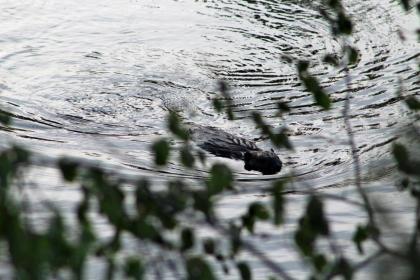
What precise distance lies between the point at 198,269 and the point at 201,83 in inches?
259

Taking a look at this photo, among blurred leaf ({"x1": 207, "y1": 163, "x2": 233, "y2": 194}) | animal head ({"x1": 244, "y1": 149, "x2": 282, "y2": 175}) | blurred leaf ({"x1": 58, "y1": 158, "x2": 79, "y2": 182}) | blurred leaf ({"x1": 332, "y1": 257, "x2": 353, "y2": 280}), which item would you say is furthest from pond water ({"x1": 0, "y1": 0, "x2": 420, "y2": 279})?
blurred leaf ({"x1": 58, "y1": 158, "x2": 79, "y2": 182})

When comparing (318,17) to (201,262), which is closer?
(201,262)

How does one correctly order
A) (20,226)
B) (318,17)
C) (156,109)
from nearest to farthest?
(20,226) < (156,109) < (318,17)

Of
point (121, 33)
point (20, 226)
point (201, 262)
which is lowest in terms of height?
point (121, 33)

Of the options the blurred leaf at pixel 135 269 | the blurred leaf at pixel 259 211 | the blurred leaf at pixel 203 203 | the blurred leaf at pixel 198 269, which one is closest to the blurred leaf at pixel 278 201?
the blurred leaf at pixel 259 211

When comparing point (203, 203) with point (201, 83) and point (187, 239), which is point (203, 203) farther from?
point (201, 83)

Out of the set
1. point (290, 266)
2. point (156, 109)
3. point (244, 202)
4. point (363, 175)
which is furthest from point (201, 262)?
point (156, 109)

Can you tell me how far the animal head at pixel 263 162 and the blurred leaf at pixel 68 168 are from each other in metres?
4.53

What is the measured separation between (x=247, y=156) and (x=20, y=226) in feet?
16.7

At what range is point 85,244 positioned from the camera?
2.71 m

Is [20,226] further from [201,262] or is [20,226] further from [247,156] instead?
[247,156]

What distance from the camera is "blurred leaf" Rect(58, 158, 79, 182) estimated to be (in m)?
3.00

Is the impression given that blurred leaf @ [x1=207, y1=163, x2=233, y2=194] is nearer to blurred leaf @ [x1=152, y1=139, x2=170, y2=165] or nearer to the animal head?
blurred leaf @ [x1=152, y1=139, x2=170, y2=165]

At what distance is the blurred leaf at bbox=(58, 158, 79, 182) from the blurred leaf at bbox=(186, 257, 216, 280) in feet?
1.45
